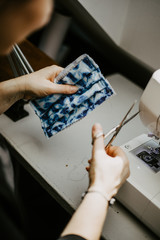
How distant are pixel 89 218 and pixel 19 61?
0.65m

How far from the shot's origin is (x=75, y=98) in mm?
955

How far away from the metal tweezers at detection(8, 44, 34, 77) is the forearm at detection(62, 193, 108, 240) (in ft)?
1.92

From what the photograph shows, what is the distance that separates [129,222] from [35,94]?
23.4 inches

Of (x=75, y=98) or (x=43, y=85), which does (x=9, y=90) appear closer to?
(x=43, y=85)

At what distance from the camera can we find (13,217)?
52cm

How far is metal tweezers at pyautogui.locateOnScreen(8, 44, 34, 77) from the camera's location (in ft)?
3.12

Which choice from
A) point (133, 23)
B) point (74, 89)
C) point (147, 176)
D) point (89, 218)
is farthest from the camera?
point (133, 23)

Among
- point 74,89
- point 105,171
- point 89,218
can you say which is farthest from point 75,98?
point 89,218

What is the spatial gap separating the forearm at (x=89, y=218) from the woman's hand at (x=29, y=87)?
0.43 m

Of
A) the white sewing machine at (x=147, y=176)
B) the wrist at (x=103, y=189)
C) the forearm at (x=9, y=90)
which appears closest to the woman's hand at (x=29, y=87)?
the forearm at (x=9, y=90)

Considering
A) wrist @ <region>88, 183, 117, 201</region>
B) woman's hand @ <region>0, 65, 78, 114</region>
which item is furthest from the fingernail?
wrist @ <region>88, 183, 117, 201</region>

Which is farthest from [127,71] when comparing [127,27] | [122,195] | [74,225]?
[74,225]

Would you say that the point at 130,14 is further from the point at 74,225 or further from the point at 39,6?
the point at 74,225

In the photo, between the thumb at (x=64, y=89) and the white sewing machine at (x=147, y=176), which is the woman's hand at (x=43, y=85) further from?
the white sewing machine at (x=147, y=176)
